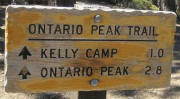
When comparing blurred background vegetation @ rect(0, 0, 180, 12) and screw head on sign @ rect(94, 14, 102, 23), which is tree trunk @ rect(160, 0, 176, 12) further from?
screw head on sign @ rect(94, 14, 102, 23)

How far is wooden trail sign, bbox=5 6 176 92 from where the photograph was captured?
167 cm

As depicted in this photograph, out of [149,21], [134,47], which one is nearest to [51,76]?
[134,47]

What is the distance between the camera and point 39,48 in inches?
66.8

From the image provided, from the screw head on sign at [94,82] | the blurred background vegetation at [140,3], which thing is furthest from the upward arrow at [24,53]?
the blurred background vegetation at [140,3]

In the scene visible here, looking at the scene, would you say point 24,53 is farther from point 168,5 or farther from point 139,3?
point 139,3

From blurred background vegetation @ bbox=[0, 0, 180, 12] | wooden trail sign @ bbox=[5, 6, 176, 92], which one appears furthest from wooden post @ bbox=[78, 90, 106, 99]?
blurred background vegetation @ bbox=[0, 0, 180, 12]

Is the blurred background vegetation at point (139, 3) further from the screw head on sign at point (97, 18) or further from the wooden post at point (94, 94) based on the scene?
the screw head on sign at point (97, 18)

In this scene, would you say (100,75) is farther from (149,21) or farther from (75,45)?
(149,21)

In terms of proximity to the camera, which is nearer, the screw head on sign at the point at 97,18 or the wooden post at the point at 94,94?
the screw head on sign at the point at 97,18

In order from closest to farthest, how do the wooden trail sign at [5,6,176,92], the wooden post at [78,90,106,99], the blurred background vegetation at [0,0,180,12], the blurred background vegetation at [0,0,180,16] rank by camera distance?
the wooden trail sign at [5,6,176,92], the wooden post at [78,90,106,99], the blurred background vegetation at [0,0,180,16], the blurred background vegetation at [0,0,180,12]

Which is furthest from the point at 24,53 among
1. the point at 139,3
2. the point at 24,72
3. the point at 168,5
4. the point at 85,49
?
the point at 139,3

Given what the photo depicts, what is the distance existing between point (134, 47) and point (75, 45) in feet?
1.06

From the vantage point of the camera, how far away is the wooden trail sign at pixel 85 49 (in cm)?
167

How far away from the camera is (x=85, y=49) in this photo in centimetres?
175
